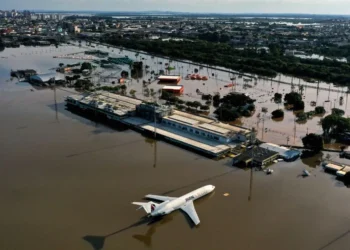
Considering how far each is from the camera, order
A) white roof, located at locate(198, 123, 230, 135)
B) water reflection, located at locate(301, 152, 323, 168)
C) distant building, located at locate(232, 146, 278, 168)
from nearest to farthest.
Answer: distant building, located at locate(232, 146, 278, 168)
water reflection, located at locate(301, 152, 323, 168)
white roof, located at locate(198, 123, 230, 135)

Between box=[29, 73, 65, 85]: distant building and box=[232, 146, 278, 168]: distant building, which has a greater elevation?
box=[29, 73, 65, 85]: distant building

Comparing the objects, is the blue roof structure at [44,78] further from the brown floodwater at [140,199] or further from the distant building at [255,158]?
the distant building at [255,158]

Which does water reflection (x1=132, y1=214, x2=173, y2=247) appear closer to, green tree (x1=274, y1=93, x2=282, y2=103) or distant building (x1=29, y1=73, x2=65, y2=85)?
green tree (x1=274, y1=93, x2=282, y2=103)

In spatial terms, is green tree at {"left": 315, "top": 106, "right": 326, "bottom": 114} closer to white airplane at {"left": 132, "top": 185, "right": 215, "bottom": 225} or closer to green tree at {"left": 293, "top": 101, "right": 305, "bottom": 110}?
green tree at {"left": 293, "top": 101, "right": 305, "bottom": 110}

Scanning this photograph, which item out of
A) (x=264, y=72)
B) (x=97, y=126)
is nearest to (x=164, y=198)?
(x=97, y=126)

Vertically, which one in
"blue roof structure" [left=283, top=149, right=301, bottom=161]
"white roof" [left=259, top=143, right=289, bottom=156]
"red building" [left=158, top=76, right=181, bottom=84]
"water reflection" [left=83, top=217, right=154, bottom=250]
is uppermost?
"red building" [left=158, top=76, right=181, bottom=84]

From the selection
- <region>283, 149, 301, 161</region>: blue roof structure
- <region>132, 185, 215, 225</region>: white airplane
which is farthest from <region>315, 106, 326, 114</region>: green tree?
<region>132, 185, 215, 225</region>: white airplane

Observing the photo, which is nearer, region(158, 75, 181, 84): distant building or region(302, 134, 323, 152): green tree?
region(302, 134, 323, 152): green tree

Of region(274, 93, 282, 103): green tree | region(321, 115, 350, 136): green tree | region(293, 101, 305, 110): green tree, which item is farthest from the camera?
region(274, 93, 282, 103): green tree

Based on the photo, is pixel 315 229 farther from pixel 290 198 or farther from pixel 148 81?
pixel 148 81
